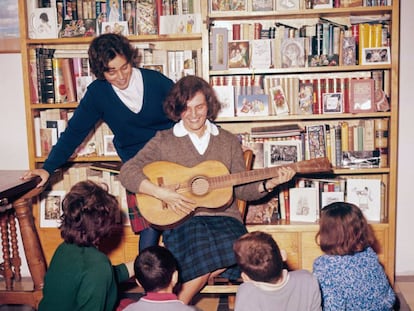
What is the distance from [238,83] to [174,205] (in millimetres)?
1031

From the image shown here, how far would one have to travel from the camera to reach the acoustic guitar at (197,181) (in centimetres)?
250

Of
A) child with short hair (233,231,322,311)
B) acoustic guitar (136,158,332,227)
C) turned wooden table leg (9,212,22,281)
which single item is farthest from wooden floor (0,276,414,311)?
child with short hair (233,231,322,311)

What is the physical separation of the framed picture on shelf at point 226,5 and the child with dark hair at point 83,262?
1.49 m

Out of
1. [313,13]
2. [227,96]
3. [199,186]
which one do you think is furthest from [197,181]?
[313,13]

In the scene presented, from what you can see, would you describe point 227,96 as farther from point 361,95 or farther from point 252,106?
point 361,95

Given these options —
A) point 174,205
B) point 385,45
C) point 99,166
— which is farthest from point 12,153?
point 385,45

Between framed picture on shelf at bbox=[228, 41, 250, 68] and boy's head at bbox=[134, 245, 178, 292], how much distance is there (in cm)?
154

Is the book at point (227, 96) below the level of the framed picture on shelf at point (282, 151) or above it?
above

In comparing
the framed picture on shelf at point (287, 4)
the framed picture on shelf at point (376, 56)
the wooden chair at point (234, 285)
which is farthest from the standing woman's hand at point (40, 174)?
the framed picture on shelf at point (376, 56)

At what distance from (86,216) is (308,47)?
5.87 feet

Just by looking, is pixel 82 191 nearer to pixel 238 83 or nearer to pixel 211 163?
pixel 211 163

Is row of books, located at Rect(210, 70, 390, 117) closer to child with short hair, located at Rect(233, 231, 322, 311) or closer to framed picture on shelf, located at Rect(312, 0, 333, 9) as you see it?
framed picture on shelf, located at Rect(312, 0, 333, 9)

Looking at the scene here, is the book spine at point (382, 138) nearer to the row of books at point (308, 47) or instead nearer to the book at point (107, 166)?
the row of books at point (308, 47)

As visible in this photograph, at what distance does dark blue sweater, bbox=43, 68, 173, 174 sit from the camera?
272 cm
